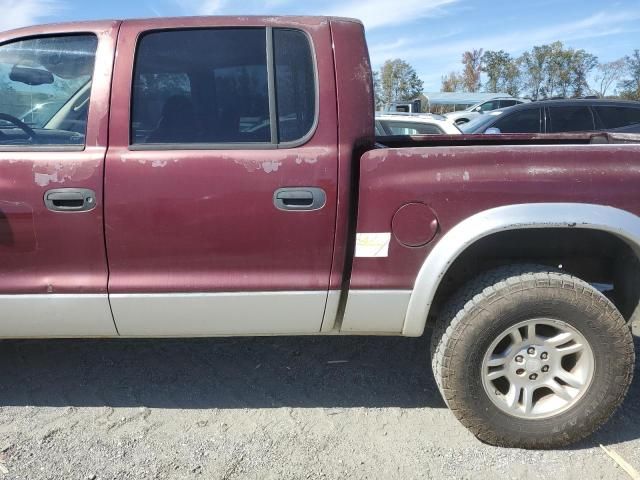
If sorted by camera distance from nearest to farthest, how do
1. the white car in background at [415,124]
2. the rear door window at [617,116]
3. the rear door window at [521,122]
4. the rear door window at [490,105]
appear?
1. the white car in background at [415,124]
2. the rear door window at [617,116]
3. the rear door window at [521,122]
4. the rear door window at [490,105]

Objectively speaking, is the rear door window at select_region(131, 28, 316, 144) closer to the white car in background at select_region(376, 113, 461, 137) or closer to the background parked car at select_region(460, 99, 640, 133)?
the white car in background at select_region(376, 113, 461, 137)

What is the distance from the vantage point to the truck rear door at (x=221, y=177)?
2.56 meters

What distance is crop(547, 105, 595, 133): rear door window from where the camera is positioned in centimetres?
830

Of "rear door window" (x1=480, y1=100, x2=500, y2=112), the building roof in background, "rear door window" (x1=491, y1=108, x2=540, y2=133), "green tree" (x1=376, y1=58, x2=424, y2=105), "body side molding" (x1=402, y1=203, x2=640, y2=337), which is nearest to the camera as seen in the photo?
"body side molding" (x1=402, y1=203, x2=640, y2=337)

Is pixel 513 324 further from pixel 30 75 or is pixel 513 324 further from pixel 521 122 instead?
pixel 521 122

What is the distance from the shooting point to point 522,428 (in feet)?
9.05

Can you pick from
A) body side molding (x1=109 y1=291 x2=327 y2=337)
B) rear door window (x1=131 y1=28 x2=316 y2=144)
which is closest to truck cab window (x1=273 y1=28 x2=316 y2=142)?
rear door window (x1=131 y1=28 x2=316 y2=144)

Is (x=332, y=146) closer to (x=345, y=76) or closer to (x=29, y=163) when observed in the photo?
(x=345, y=76)

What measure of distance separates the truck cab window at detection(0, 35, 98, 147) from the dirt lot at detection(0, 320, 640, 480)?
1.43 meters

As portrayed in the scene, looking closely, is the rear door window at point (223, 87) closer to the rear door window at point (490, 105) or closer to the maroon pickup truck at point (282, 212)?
the maroon pickup truck at point (282, 212)

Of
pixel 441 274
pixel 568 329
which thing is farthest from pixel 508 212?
pixel 568 329

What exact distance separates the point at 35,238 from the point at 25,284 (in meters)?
0.23

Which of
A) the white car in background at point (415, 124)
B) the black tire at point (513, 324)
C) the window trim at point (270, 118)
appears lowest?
the black tire at point (513, 324)

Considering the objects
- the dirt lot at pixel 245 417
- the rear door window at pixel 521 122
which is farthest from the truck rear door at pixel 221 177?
the rear door window at pixel 521 122
